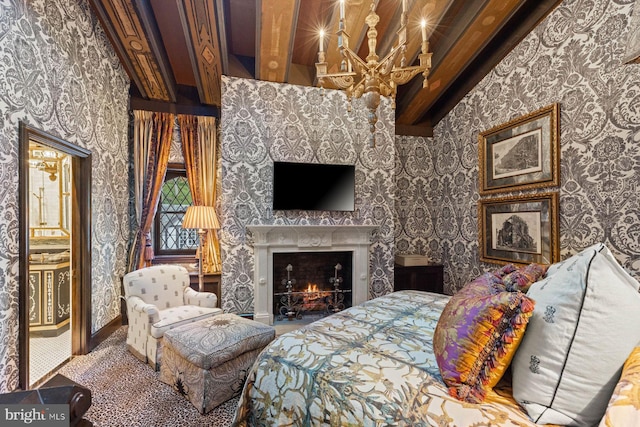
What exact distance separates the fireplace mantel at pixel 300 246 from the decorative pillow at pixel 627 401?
→ 2757 mm

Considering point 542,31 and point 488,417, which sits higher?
point 542,31

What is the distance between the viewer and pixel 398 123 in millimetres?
4367

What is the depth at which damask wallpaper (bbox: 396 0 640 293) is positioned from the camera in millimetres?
2211

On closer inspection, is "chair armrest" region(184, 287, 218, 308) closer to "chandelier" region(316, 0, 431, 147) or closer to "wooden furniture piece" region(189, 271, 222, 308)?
"wooden furniture piece" region(189, 271, 222, 308)

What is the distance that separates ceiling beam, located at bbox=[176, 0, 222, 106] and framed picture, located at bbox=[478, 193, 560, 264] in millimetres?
3557

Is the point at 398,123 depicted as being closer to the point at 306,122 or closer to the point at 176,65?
the point at 306,122

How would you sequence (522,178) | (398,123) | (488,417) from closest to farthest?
(488,417)
(522,178)
(398,123)

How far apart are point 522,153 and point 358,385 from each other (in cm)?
312

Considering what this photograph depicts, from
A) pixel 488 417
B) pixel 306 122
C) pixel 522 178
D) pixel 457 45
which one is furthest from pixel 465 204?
pixel 488 417

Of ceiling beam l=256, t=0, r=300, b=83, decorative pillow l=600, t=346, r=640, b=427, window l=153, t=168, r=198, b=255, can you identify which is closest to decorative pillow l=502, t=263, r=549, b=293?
decorative pillow l=600, t=346, r=640, b=427

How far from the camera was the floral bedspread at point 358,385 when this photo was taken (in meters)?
0.91

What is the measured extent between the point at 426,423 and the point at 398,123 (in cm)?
413

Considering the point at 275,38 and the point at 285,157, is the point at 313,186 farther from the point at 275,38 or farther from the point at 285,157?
the point at 275,38

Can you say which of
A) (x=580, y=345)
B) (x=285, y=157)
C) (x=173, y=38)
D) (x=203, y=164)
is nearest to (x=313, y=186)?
(x=285, y=157)
